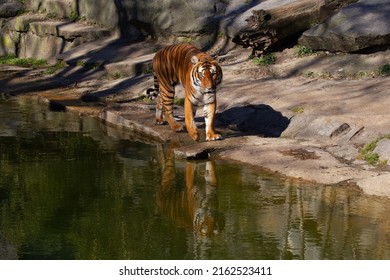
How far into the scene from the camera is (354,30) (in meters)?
13.3

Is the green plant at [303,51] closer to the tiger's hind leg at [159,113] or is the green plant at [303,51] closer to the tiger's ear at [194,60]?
the tiger's hind leg at [159,113]

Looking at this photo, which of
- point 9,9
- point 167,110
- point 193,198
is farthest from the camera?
point 9,9

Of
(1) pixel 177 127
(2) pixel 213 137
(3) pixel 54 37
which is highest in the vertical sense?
(3) pixel 54 37

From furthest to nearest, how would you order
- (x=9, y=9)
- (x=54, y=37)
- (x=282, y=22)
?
1. (x=9, y=9)
2. (x=54, y=37)
3. (x=282, y=22)

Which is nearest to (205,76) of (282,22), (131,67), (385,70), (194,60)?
(194,60)

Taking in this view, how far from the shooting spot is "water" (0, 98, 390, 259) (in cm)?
654

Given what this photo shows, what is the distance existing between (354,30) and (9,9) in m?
12.0

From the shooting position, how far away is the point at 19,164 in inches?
380

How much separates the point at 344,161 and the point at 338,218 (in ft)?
6.36

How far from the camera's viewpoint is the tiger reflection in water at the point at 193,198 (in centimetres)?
727

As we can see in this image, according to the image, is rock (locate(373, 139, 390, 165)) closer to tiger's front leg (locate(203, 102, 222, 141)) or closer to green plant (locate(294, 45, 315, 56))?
tiger's front leg (locate(203, 102, 222, 141))

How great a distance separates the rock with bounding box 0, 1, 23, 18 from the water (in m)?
12.6

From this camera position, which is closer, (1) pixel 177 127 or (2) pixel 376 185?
(2) pixel 376 185

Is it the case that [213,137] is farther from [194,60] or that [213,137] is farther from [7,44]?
[7,44]
